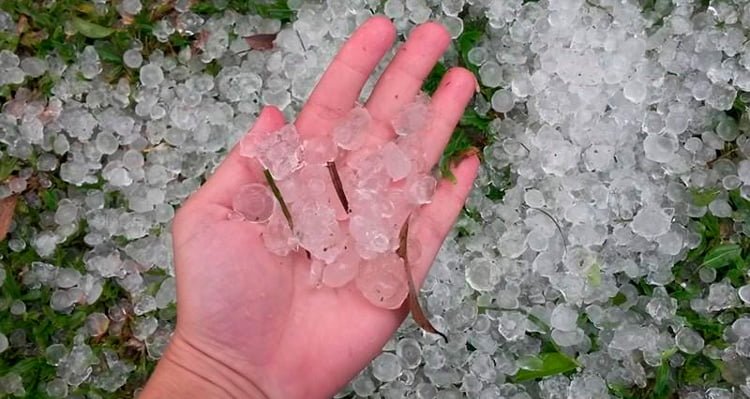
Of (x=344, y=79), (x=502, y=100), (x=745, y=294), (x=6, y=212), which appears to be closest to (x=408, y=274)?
(x=344, y=79)

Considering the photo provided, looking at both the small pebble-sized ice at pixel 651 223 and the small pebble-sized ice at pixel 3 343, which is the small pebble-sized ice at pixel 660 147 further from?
the small pebble-sized ice at pixel 3 343

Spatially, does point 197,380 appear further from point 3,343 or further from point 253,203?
point 3,343

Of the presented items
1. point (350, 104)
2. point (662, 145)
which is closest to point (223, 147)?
point (350, 104)

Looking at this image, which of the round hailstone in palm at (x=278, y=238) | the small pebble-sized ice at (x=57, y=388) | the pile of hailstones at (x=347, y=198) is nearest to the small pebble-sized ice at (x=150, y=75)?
the pile of hailstones at (x=347, y=198)

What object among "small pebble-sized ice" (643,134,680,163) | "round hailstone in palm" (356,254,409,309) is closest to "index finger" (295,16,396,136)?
"round hailstone in palm" (356,254,409,309)

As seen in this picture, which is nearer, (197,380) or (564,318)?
(197,380)
